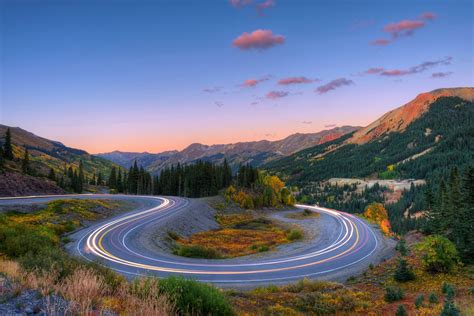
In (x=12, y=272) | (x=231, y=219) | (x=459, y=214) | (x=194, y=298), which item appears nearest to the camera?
(x=194, y=298)

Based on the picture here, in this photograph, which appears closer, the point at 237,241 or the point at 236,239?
the point at 237,241

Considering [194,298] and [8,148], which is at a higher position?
[8,148]

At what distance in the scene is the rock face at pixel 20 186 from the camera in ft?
196

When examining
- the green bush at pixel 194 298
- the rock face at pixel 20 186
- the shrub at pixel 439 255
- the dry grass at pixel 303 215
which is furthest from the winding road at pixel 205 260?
the dry grass at pixel 303 215

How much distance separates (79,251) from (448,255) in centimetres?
3865

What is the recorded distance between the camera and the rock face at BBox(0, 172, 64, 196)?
59825 millimetres

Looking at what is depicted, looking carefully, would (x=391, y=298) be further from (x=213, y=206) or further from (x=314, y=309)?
(x=213, y=206)

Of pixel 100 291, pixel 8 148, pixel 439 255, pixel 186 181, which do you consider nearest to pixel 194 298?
pixel 100 291

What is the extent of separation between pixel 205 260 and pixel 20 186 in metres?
52.7

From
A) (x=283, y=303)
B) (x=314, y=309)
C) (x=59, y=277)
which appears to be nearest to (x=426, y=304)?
(x=314, y=309)

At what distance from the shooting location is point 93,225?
4656cm

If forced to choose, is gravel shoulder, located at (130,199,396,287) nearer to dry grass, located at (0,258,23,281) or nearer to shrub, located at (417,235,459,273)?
shrub, located at (417,235,459,273)

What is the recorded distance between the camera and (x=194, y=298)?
29.9ft

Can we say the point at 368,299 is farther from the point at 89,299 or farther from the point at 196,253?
the point at 196,253
